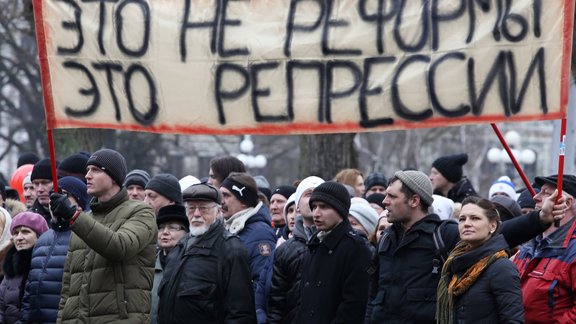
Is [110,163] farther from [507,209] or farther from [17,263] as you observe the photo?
[507,209]

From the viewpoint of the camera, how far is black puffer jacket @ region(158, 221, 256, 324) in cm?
799

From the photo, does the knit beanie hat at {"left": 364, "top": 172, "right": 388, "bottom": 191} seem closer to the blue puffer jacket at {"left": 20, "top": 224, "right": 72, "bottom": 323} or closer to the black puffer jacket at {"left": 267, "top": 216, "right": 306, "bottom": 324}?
the black puffer jacket at {"left": 267, "top": 216, "right": 306, "bottom": 324}

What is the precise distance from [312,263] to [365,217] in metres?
1.47

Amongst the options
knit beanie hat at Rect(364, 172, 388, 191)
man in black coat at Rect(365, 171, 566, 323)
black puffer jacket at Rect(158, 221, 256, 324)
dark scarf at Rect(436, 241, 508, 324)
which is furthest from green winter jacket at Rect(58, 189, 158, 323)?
knit beanie hat at Rect(364, 172, 388, 191)

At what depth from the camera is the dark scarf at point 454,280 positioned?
713 cm

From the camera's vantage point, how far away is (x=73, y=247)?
310 inches

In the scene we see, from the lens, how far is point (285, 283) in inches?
329

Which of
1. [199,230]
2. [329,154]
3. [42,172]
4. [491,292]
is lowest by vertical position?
[329,154]

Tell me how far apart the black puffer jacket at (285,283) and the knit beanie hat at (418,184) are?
0.92 metres

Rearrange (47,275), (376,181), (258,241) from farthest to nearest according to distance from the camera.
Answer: (376,181) < (258,241) < (47,275)

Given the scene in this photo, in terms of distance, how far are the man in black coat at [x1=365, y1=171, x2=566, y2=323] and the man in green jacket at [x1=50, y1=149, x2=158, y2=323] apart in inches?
56.5

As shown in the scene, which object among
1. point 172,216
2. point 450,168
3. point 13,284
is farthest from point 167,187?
point 450,168

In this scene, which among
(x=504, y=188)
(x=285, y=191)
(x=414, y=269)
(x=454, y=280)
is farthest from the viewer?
(x=504, y=188)

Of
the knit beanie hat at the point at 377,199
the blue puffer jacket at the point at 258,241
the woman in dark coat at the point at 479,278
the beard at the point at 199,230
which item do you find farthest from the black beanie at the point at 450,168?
the woman in dark coat at the point at 479,278
